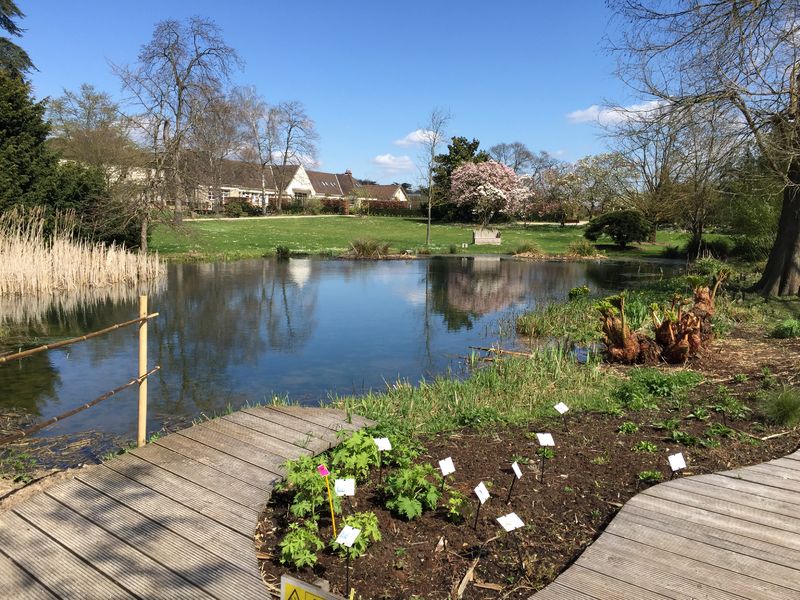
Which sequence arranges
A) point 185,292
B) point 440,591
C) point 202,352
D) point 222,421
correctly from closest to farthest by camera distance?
point 440,591 → point 222,421 → point 202,352 → point 185,292

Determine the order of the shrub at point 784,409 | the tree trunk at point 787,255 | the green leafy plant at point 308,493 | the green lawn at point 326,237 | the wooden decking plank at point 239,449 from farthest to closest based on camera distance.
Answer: the green lawn at point 326,237
the tree trunk at point 787,255
the shrub at point 784,409
the wooden decking plank at point 239,449
the green leafy plant at point 308,493

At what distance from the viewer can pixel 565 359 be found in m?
7.84

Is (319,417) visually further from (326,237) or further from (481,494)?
(326,237)

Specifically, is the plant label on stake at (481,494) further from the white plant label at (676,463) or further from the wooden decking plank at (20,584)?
the wooden decking plank at (20,584)

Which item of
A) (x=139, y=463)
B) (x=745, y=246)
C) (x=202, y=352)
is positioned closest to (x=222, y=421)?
(x=139, y=463)

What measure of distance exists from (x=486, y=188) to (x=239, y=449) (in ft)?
149

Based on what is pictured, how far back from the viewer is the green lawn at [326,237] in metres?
25.9

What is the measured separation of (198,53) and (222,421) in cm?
2097

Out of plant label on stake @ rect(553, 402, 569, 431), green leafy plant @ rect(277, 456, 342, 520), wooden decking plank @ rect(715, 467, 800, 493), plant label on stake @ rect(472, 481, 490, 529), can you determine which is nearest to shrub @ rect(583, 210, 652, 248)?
plant label on stake @ rect(553, 402, 569, 431)

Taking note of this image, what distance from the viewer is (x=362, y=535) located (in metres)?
2.92

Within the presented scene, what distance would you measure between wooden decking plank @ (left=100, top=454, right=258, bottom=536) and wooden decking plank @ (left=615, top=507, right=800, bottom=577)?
2192mm

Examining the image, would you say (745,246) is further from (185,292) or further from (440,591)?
(440,591)

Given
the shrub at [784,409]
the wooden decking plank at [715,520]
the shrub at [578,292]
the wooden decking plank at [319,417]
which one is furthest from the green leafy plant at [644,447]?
the shrub at [578,292]

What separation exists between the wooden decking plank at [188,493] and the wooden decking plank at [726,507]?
2.49 meters
